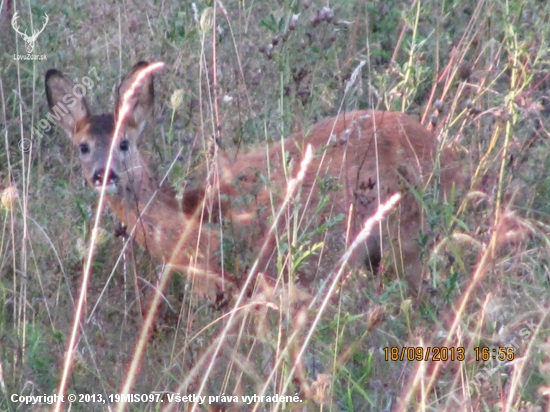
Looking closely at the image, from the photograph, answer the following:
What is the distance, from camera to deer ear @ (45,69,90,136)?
5.45 meters

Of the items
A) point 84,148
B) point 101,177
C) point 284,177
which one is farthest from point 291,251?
point 84,148

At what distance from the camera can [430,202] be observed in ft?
13.5

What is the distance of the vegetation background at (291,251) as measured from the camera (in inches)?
124

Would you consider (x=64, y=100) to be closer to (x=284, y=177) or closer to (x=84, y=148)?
(x=84, y=148)

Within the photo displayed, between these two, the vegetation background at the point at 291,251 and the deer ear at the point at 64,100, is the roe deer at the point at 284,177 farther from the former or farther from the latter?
the vegetation background at the point at 291,251

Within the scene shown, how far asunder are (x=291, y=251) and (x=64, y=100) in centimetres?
289

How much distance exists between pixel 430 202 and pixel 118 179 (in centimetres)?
170

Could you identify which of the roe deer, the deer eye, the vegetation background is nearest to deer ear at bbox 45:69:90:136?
the roe deer

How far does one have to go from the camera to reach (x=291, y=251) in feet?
9.49

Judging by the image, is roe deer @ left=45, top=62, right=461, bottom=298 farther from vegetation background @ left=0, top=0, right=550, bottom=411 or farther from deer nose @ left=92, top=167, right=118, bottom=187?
vegetation background @ left=0, top=0, right=550, bottom=411

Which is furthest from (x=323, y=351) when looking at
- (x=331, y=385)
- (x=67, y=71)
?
(x=67, y=71)

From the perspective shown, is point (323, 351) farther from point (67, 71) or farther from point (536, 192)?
point (67, 71)

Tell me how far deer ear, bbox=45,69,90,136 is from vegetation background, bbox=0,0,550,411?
0.95ft

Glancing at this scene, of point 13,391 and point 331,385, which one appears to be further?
point 13,391
